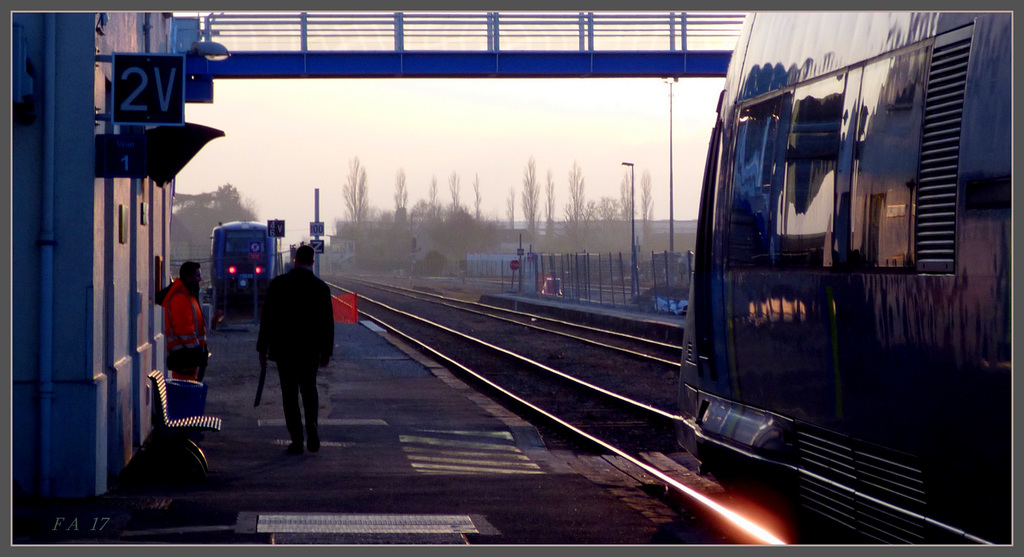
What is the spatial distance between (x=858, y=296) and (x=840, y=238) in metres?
0.32

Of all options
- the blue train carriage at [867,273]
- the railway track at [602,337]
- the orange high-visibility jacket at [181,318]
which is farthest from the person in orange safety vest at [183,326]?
the railway track at [602,337]

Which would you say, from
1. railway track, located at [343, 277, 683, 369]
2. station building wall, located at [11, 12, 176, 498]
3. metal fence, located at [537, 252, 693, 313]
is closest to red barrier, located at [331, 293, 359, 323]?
railway track, located at [343, 277, 683, 369]

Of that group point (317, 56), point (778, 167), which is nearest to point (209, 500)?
point (778, 167)

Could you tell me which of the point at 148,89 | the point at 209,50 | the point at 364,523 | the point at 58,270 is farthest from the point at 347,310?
the point at 364,523

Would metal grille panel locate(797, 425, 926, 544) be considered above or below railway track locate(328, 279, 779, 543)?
above

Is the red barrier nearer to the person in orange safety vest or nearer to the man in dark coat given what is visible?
the person in orange safety vest

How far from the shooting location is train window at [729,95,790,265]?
209 inches

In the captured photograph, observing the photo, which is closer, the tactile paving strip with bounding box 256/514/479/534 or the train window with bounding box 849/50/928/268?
the train window with bounding box 849/50/928/268

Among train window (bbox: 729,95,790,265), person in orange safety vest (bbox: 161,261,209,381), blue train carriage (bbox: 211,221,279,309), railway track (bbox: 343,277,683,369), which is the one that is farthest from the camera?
blue train carriage (bbox: 211,221,279,309)

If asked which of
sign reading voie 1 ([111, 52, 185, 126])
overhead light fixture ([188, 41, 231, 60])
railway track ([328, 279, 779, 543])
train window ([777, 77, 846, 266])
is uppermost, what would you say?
overhead light fixture ([188, 41, 231, 60])

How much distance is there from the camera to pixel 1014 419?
3.43m

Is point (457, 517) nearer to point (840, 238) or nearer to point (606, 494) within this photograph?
point (606, 494)

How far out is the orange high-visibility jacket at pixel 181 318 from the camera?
8797 mm

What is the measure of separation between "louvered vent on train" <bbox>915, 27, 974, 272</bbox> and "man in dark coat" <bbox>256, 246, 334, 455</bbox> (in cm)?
533
